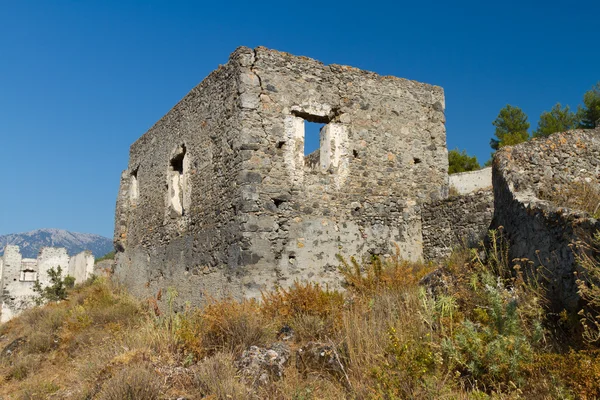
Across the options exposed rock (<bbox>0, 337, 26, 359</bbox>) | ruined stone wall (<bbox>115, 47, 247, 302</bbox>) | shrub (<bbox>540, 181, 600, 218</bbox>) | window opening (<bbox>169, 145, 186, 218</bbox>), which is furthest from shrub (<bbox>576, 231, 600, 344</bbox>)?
exposed rock (<bbox>0, 337, 26, 359</bbox>)

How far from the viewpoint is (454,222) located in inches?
381

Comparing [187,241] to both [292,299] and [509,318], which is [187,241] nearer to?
[292,299]

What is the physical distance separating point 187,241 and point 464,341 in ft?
23.6

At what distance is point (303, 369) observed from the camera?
17.5 ft

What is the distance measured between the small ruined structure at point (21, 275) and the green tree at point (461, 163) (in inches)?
720

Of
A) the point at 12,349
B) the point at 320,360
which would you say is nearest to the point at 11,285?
the point at 12,349

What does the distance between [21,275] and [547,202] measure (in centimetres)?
2662

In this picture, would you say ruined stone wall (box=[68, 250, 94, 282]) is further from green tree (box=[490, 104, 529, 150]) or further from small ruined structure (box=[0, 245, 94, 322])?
green tree (box=[490, 104, 529, 150])

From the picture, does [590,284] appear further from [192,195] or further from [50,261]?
[50,261]

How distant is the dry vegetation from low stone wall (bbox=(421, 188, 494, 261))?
6.58ft

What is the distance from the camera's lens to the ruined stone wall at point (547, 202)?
4422 mm

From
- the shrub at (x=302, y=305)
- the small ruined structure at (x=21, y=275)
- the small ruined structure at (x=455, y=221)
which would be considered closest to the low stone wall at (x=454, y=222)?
the small ruined structure at (x=455, y=221)

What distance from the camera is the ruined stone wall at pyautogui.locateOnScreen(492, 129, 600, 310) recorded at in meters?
4.42

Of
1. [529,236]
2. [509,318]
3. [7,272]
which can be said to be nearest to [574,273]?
[509,318]
